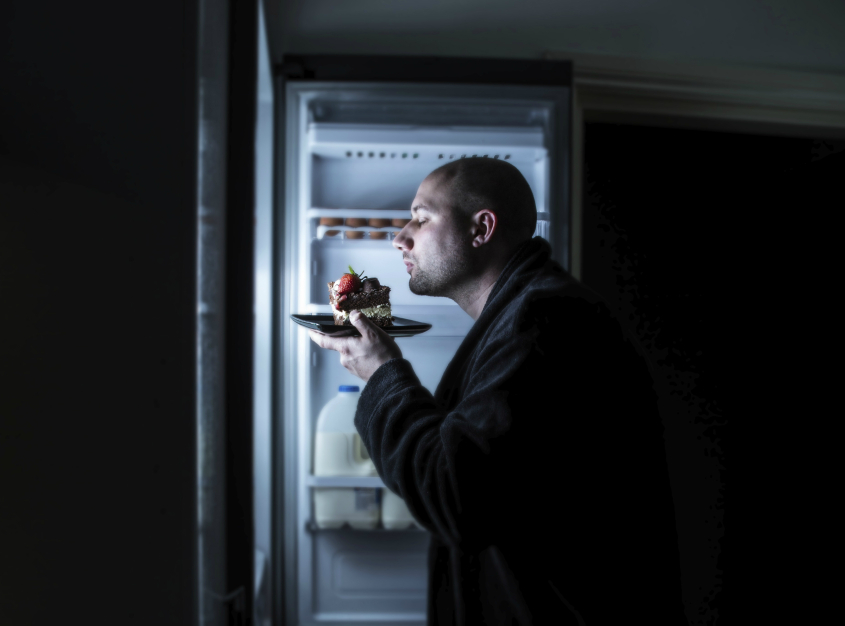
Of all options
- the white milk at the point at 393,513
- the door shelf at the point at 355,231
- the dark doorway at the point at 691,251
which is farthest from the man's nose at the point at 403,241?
the dark doorway at the point at 691,251

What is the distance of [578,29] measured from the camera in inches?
55.0

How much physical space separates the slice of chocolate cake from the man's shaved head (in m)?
0.13

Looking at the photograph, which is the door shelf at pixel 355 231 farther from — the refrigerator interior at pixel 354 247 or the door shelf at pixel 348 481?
the door shelf at pixel 348 481

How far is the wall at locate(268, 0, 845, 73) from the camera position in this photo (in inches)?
52.4

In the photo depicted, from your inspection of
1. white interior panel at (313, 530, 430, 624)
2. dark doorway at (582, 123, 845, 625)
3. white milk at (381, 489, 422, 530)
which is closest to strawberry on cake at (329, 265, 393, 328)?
white milk at (381, 489, 422, 530)

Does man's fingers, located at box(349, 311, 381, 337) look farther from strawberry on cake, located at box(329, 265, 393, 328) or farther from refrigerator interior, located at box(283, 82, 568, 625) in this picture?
refrigerator interior, located at box(283, 82, 568, 625)

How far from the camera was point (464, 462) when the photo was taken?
441mm

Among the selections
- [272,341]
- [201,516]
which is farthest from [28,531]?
[272,341]

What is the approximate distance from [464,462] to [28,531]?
1.10 feet

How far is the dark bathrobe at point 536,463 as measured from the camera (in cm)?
45

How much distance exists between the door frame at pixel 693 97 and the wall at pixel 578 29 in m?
0.04

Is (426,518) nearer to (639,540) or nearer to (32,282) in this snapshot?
(639,540)

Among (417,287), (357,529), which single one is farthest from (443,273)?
(357,529)

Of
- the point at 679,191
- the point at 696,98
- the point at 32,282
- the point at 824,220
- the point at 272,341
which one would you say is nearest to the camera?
the point at 32,282
